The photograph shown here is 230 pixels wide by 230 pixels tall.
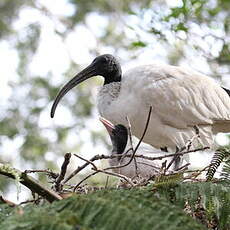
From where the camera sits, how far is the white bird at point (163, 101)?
5141mm

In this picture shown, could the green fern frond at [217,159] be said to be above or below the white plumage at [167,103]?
above

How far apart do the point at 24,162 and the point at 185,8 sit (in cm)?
603

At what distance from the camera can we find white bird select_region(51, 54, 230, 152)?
16.9 feet

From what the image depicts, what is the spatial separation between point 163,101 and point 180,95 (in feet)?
0.77

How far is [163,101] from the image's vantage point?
5207 mm

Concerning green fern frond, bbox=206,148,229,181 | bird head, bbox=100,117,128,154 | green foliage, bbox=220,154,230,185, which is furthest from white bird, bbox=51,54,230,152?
green foliage, bbox=220,154,230,185

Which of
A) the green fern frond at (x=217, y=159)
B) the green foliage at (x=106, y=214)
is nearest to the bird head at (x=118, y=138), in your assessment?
the green fern frond at (x=217, y=159)

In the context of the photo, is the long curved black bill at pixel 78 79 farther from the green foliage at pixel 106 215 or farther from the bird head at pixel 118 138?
the green foliage at pixel 106 215

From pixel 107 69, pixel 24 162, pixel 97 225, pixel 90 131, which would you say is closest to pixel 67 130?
pixel 90 131

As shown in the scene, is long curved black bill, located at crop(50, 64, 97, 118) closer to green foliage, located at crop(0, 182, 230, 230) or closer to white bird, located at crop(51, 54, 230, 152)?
white bird, located at crop(51, 54, 230, 152)

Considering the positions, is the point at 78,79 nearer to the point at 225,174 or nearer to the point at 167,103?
the point at 167,103

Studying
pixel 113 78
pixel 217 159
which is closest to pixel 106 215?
pixel 217 159

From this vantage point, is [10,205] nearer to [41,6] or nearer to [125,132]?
[125,132]

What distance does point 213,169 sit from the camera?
2012 mm
